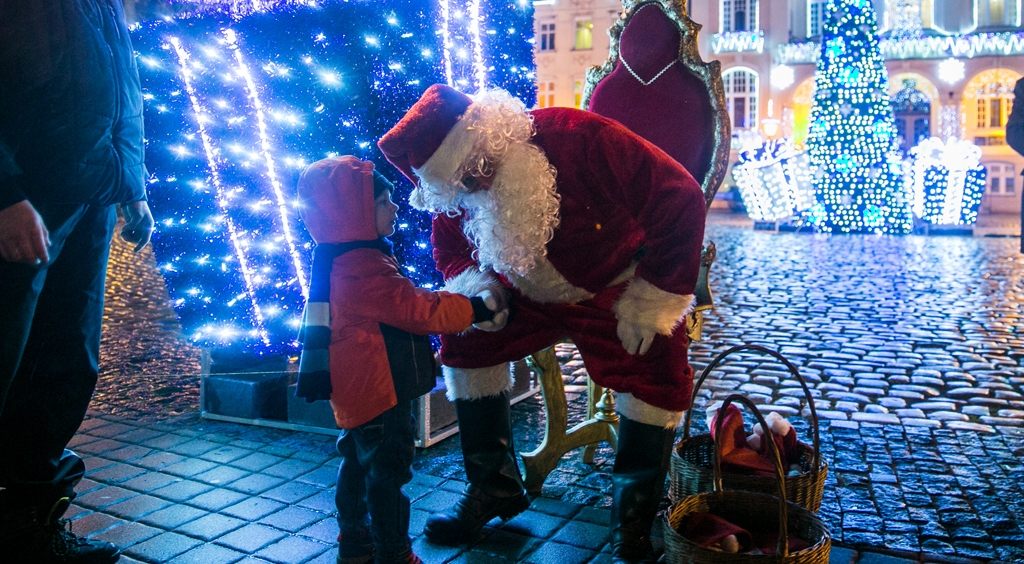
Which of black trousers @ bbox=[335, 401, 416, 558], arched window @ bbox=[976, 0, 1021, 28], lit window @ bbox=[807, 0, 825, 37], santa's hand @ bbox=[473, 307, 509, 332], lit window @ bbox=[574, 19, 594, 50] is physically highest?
lit window @ bbox=[574, 19, 594, 50]

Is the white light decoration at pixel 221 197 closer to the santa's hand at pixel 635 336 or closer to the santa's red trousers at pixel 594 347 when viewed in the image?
the santa's red trousers at pixel 594 347

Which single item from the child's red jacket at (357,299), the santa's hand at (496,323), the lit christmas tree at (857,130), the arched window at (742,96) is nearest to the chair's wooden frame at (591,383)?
the santa's hand at (496,323)

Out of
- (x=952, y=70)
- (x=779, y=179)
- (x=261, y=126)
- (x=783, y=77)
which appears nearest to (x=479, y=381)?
(x=261, y=126)

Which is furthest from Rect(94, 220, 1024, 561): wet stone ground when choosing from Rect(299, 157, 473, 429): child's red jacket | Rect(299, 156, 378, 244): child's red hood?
Rect(299, 156, 378, 244): child's red hood

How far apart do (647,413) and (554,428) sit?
30.7 inches

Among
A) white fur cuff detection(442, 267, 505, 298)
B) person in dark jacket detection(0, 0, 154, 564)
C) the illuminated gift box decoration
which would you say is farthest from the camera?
the illuminated gift box decoration

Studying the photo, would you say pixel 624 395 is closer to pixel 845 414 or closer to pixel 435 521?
pixel 435 521

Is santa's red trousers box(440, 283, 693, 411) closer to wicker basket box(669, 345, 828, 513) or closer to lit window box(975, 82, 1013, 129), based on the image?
wicker basket box(669, 345, 828, 513)

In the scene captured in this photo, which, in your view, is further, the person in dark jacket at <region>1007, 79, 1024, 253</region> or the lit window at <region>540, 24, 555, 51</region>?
the lit window at <region>540, 24, 555, 51</region>

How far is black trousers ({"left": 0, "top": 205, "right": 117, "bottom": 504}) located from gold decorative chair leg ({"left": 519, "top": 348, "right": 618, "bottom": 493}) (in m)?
1.75

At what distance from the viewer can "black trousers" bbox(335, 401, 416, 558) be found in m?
2.62

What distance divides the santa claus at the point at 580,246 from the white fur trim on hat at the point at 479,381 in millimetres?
100

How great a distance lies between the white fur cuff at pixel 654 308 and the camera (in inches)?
108

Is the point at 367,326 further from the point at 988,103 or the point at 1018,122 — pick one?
the point at 988,103
